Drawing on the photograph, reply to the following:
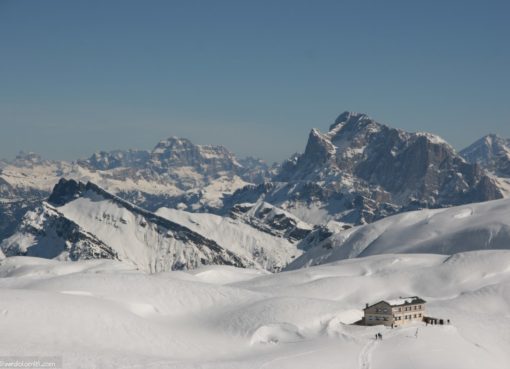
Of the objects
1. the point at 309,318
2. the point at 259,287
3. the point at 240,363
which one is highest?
the point at 259,287

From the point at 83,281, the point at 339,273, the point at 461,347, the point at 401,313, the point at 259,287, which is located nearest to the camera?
the point at 461,347

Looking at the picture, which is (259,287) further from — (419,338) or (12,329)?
(12,329)

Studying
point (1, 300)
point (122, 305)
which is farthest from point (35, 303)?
point (122, 305)

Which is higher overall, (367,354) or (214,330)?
(214,330)

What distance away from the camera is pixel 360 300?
6019 inches

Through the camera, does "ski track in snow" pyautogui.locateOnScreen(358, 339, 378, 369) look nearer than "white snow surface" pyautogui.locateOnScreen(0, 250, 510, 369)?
Yes

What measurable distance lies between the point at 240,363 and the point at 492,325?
164ft

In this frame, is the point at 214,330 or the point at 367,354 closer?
the point at 367,354

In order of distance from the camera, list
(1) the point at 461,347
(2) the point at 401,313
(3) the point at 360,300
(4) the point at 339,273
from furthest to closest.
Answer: (4) the point at 339,273 → (3) the point at 360,300 → (2) the point at 401,313 → (1) the point at 461,347

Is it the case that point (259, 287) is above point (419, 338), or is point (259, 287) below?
above

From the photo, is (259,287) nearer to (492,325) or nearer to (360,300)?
(360,300)

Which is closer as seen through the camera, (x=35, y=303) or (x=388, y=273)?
(x=35, y=303)

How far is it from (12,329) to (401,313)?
5751 centimetres

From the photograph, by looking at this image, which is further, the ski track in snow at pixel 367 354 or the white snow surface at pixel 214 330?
the white snow surface at pixel 214 330
